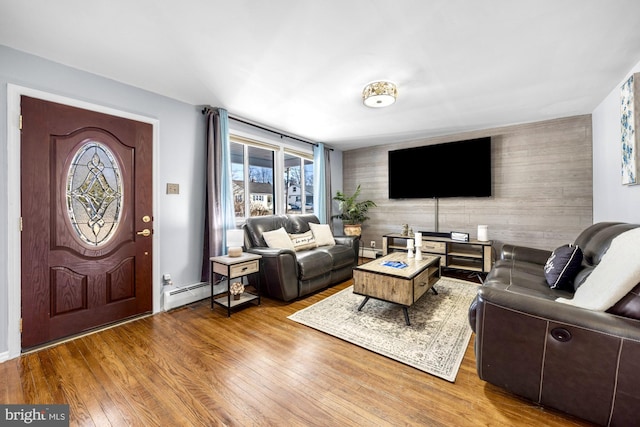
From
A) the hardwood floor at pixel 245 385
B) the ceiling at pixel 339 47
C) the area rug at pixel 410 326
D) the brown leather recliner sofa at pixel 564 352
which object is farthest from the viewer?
the area rug at pixel 410 326

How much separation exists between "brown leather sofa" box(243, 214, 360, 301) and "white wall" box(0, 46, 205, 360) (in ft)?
2.40

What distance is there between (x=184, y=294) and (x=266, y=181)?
2.08m

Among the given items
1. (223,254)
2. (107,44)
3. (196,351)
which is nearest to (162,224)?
(223,254)

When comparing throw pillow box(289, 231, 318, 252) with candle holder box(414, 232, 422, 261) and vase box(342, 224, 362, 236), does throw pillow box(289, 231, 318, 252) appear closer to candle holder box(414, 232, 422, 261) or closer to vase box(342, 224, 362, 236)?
vase box(342, 224, 362, 236)

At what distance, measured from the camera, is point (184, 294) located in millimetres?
3014

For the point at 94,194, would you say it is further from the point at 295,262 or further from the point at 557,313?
the point at 557,313

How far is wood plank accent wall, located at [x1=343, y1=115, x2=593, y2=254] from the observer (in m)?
3.62

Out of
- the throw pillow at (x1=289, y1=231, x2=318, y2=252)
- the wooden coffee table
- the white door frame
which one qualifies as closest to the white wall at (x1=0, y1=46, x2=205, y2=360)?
the white door frame

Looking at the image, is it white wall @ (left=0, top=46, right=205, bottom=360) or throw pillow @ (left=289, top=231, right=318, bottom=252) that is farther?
throw pillow @ (left=289, top=231, right=318, bottom=252)

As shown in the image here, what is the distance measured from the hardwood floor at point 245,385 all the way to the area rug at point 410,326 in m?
0.09

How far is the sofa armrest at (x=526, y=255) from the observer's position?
110 inches

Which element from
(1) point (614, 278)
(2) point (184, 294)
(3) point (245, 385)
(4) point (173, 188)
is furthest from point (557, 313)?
(4) point (173, 188)

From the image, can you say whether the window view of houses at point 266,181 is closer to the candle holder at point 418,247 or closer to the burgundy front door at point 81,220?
the burgundy front door at point 81,220

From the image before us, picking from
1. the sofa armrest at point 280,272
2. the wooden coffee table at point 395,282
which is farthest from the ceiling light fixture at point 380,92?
the sofa armrest at point 280,272
